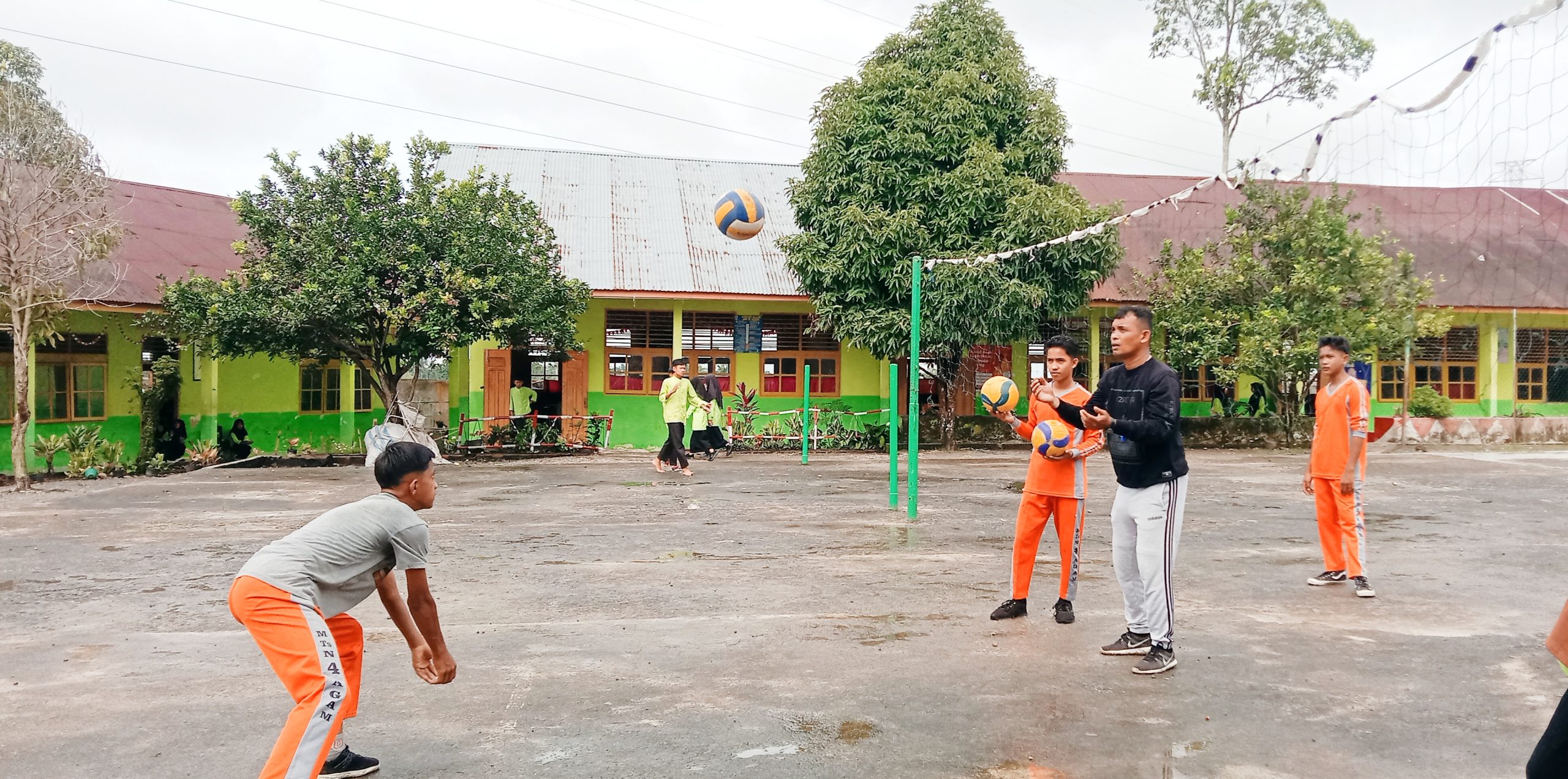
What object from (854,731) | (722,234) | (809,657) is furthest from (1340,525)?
(722,234)

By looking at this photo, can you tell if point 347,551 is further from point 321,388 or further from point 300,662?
point 321,388

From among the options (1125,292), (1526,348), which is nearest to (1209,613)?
(1125,292)

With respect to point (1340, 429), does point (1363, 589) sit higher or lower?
lower

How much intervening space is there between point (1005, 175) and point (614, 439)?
28.6ft

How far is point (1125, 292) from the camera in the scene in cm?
2098

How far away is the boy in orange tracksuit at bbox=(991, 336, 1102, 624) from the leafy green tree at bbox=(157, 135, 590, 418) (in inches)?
421

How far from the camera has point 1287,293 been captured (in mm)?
18625

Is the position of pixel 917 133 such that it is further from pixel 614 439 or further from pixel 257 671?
pixel 257 671

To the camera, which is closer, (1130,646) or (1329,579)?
(1130,646)

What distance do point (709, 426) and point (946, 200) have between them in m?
5.55

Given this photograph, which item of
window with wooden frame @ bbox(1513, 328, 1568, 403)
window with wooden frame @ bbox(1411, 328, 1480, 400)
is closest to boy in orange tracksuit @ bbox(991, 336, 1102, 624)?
window with wooden frame @ bbox(1411, 328, 1480, 400)

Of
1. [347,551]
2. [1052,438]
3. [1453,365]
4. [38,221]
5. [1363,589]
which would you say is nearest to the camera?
[347,551]

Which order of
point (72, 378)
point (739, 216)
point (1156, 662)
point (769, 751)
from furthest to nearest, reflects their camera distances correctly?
point (72, 378) < point (739, 216) < point (1156, 662) < point (769, 751)

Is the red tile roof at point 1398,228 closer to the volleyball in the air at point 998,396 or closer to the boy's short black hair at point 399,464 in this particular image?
the volleyball in the air at point 998,396
